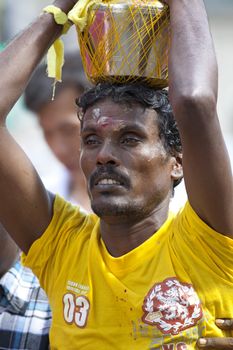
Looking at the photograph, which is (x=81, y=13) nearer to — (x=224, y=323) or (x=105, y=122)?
(x=105, y=122)

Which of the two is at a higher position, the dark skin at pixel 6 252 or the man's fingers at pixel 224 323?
the man's fingers at pixel 224 323

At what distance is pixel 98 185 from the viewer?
339 centimetres

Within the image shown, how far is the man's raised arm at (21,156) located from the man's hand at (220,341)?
76 centimetres

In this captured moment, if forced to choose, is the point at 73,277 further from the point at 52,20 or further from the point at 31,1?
the point at 31,1

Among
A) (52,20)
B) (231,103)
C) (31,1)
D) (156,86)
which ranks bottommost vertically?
(231,103)

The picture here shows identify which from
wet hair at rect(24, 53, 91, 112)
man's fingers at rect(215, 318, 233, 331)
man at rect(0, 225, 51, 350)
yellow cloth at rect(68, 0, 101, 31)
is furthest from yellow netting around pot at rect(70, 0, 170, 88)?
wet hair at rect(24, 53, 91, 112)

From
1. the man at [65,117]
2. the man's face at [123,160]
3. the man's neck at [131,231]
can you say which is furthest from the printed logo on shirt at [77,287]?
the man at [65,117]

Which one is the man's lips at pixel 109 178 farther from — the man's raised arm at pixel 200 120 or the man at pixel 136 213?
the man's raised arm at pixel 200 120

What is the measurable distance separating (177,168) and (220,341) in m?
0.68

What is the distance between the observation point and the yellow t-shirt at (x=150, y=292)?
327cm

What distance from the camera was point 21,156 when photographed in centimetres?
358

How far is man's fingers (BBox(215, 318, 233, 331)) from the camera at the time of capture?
3.27 meters

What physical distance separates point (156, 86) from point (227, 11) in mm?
5625

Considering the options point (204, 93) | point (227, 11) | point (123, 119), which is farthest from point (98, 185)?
point (227, 11)
